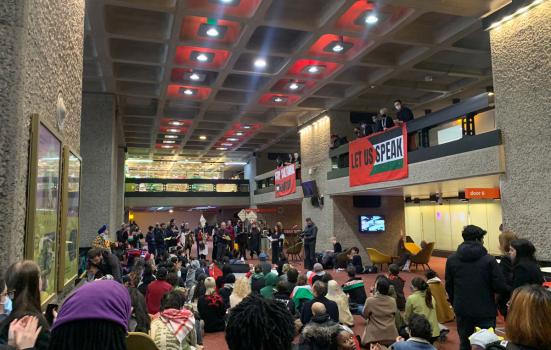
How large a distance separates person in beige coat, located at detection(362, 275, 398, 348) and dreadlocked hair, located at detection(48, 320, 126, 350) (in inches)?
168

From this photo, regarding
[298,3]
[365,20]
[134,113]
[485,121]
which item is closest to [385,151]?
[485,121]

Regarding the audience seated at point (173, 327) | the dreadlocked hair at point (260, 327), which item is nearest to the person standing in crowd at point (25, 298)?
the dreadlocked hair at point (260, 327)

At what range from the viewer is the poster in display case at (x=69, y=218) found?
374 cm

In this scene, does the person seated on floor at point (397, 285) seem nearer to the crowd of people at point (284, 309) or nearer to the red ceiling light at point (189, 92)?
the crowd of people at point (284, 309)

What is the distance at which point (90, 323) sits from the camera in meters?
1.62

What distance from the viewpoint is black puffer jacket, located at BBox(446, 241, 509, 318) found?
3889 millimetres

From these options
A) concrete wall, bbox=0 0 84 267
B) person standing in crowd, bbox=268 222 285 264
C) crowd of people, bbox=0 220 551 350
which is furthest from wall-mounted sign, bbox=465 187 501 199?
concrete wall, bbox=0 0 84 267

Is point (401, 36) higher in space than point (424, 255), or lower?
higher

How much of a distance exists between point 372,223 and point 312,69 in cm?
655

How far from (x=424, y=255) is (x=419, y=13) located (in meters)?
7.82

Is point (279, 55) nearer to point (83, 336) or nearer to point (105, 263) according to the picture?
point (105, 263)

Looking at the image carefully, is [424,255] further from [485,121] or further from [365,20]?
[365,20]

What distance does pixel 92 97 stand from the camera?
13195mm

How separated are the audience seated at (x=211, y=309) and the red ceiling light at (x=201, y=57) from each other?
6.43 metres
